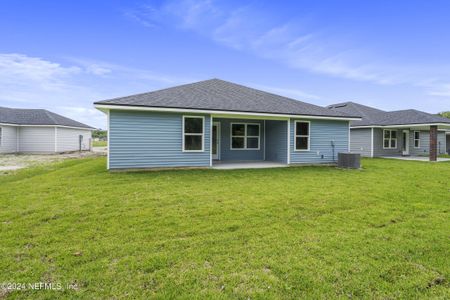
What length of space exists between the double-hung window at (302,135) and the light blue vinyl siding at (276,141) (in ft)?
1.89

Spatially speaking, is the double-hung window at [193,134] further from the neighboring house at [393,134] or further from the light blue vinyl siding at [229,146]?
the neighboring house at [393,134]

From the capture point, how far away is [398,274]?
2572 millimetres

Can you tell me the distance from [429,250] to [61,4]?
15.4m

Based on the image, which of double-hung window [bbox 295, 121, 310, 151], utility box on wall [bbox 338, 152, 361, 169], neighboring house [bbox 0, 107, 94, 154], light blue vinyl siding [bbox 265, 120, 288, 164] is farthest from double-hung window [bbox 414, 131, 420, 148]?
neighboring house [bbox 0, 107, 94, 154]

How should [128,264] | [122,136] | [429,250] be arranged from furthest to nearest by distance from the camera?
[122,136], [429,250], [128,264]

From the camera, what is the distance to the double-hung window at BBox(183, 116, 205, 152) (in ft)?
33.4

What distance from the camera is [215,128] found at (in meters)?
12.7

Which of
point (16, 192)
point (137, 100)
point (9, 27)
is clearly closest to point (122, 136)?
point (137, 100)

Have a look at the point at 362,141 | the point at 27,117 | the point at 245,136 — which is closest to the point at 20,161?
the point at 27,117

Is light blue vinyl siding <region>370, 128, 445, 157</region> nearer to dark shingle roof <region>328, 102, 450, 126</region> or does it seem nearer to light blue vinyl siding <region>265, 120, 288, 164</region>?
dark shingle roof <region>328, 102, 450, 126</region>

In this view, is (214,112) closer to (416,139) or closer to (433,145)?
(433,145)

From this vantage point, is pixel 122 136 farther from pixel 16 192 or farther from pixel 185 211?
pixel 185 211

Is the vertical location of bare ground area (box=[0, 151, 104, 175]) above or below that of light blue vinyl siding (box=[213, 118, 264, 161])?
below

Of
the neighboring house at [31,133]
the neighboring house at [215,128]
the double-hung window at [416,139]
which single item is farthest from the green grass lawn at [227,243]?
the double-hung window at [416,139]
